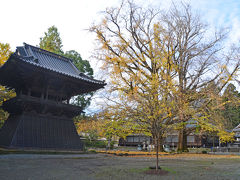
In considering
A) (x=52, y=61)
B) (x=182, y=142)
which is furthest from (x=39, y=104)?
(x=182, y=142)

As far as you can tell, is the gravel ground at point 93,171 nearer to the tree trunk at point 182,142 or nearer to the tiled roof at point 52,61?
the tiled roof at point 52,61

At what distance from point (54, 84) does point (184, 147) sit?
14.5 m

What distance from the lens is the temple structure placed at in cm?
1426

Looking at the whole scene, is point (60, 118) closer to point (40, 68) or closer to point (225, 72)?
point (40, 68)

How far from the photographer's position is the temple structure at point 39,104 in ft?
46.8

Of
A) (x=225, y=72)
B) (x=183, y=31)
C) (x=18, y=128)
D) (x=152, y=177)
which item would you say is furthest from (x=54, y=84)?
(x=225, y=72)

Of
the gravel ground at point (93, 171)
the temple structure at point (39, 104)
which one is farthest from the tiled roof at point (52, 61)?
the gravel ground at point (93, 171)

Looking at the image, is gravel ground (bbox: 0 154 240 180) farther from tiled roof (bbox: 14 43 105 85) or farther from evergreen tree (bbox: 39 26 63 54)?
evergreen tree (bbox: 39 26 63 54)

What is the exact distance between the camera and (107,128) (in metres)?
18.2

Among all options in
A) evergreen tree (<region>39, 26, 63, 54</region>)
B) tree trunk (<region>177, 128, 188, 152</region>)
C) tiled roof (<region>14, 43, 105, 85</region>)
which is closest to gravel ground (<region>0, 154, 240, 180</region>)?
tiled roof (<region>14, 43, 105, 85</region>)

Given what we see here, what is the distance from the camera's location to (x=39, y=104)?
1533cm

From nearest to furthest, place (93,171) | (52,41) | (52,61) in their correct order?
(93,171), (52,61), (52,41)

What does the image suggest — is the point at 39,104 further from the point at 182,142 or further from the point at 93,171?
the point at 182,142

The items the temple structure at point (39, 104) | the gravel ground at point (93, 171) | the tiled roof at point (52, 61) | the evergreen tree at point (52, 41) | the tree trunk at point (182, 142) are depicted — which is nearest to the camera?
the gravel ground at point (93, 171)
